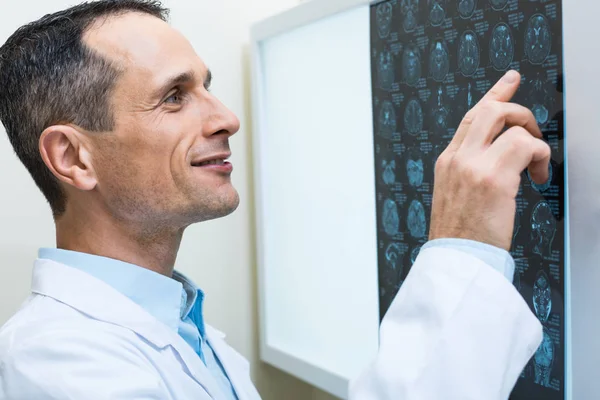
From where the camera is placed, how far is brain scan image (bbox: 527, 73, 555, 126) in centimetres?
Answer: 86

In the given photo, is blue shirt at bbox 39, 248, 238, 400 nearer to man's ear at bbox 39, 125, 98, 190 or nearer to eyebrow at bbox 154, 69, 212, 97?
man's ear at bbox 39, 125, 98, 190

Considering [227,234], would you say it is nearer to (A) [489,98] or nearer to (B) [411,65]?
(B) [411,65]

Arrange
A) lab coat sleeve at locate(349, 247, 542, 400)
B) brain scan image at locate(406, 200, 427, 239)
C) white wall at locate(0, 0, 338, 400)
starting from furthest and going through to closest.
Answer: white wall at locate(0, 0, 338, 400)
brain scan image at locate(406, 200, 427, 239)
lab coat sleeve at locate(349, 247, 542, 400)

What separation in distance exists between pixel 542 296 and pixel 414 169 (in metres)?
0.28

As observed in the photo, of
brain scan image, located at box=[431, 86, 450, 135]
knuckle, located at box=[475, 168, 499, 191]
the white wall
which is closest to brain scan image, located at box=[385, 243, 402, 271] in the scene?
brain scan image, located at box=[431, 86, 450, 135]

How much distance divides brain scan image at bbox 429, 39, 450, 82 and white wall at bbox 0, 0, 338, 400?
65 cm

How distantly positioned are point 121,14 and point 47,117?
183mm

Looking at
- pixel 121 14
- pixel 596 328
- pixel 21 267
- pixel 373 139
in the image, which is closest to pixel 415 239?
pixel 373 139

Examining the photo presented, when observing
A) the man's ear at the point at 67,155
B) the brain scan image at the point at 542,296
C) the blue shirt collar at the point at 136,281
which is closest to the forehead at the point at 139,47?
the man's ear at the point at 67,155

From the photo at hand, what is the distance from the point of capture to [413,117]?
1.06m

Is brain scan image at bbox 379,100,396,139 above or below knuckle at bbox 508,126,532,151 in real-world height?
above

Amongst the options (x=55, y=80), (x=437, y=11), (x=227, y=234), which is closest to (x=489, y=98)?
(x=437, y=11)

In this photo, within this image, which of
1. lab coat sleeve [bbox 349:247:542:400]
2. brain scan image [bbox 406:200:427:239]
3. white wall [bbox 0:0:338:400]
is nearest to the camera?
lab coat sleeve [bbox 349:247:542:400]

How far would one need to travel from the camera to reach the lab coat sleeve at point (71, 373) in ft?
2.39
